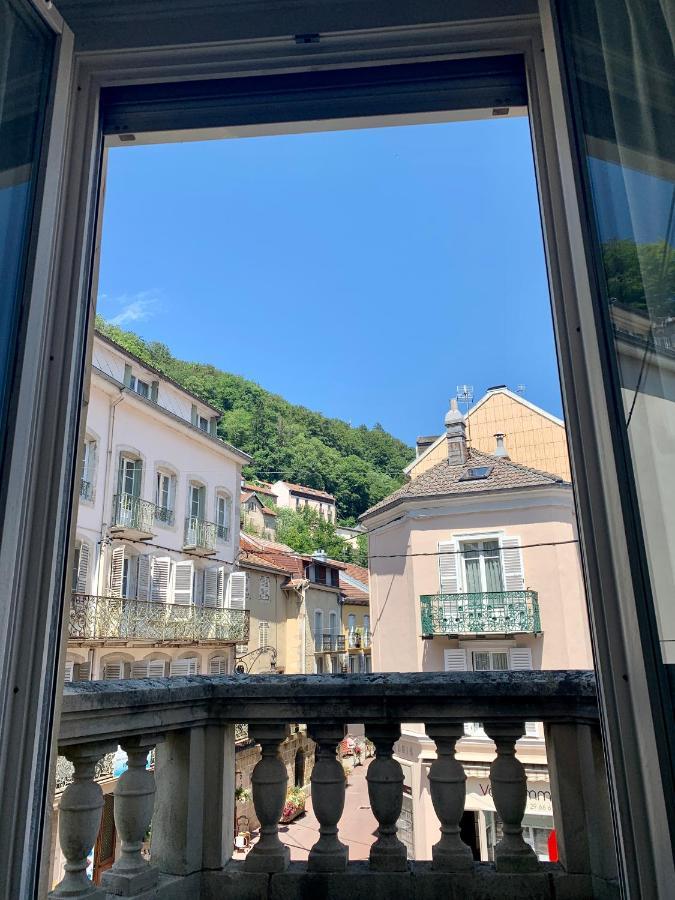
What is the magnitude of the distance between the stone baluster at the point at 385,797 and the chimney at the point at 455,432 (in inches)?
442

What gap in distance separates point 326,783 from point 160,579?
11771mm

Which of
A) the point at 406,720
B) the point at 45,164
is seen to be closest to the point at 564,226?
the point at 45,164

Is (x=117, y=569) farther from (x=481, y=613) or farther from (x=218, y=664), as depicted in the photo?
(x=481, y=613)

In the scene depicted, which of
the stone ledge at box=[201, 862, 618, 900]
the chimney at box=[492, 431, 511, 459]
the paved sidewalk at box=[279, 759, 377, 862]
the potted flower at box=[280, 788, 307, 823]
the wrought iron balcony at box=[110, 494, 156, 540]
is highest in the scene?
the chimney at box=[492, 431, 511, 459]

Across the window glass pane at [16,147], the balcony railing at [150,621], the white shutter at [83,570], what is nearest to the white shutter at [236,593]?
the balcony railing at [150,621]

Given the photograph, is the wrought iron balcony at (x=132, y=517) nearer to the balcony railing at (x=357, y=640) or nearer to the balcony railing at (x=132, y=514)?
the balcony railing at (x=132, y=514)

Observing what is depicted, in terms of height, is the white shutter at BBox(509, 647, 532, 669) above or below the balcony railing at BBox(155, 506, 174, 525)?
below

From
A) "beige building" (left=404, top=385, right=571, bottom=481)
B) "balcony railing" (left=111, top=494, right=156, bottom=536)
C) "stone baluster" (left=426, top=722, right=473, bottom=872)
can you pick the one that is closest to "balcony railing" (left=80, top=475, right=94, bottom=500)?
"balcony railing" (left=111, top=494, right=156, bottom=536)

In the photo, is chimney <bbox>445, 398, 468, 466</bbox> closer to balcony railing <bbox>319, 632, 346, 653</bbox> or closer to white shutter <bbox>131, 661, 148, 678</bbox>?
white shutter <bbox>131, 661, 148, 678</bbox>

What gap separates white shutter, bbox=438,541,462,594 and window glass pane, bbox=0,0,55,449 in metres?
10.1

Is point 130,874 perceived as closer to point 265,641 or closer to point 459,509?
point 459,509

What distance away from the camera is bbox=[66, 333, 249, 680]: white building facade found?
1065 centimetres

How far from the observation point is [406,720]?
48.8 inches

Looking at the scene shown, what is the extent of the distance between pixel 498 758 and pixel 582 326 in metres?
0.85
